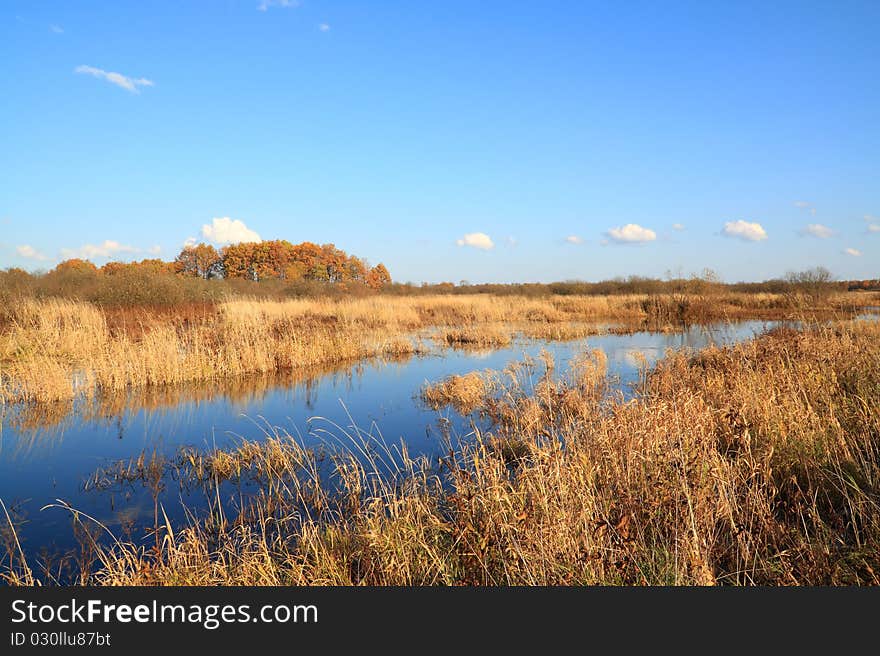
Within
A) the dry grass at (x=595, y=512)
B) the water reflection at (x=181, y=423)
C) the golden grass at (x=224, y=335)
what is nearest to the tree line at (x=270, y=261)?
the golden grass at (x=224, y=335)

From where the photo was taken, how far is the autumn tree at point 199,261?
57781 mm

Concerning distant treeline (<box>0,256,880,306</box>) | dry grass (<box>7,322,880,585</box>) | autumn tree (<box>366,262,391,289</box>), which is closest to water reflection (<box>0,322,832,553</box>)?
dry grass (<box>7,322,880,585</box>)

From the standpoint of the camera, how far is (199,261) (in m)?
60.4

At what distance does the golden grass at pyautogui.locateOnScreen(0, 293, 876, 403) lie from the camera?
33.9ft

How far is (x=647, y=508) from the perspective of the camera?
3.79m

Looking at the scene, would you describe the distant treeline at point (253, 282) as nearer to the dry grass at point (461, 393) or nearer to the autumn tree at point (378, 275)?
the autumn tree at point (378, 275)

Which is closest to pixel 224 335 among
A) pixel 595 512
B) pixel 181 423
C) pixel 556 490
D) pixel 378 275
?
pixel 181 423

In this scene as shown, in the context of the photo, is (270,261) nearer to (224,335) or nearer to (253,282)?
(253,282)

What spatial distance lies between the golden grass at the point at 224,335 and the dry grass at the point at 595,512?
203 inches

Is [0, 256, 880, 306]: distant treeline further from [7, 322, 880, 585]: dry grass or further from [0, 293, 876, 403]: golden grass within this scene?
[7, 322, 880, 585]: dry grass

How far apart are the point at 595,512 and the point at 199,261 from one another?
6381 centimetres

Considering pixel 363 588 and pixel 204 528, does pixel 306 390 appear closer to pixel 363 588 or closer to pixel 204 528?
pixel 204 528

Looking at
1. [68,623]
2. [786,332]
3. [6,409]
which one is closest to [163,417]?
[6,409]

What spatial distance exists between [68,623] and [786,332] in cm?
1276
